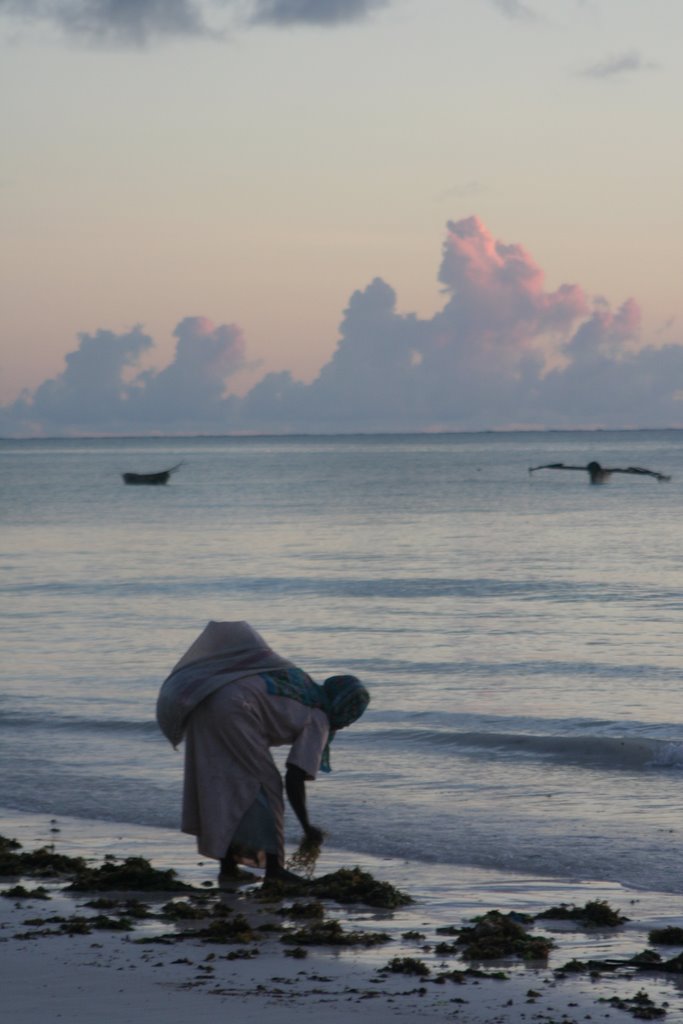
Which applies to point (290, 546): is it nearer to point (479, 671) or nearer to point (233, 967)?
point (479, 671)

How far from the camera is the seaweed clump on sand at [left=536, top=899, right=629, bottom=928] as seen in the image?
657 cm

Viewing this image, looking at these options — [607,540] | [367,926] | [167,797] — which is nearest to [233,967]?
[367,926]

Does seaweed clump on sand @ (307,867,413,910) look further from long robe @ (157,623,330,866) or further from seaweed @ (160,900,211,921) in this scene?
seaweed @ (160,900,211,921)

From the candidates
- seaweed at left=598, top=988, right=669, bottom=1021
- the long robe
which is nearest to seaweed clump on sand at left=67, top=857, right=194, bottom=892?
the long robe

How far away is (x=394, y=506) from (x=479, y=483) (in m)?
30.4

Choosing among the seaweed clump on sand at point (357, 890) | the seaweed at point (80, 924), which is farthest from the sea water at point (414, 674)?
the seaweed at point (80, 924)

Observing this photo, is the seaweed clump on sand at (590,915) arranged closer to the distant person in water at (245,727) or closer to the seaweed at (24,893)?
the distant person in water at (245,727)

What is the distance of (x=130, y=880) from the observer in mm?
7336

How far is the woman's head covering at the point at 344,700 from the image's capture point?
708 centimetres

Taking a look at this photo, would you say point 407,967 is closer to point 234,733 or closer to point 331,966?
point 331,966

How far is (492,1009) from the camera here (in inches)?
204

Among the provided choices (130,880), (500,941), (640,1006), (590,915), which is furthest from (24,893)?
(640,1006)

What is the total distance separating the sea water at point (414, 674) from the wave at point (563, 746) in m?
0.03

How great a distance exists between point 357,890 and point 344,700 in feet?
3.14
